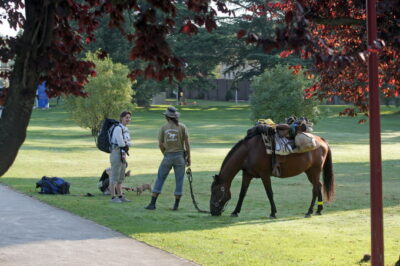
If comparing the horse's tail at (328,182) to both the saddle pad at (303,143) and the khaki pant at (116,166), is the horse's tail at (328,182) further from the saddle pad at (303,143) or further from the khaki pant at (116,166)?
the khaki pant at (116,166)

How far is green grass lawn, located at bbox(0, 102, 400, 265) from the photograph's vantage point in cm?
1108

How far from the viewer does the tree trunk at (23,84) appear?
22.7 feet

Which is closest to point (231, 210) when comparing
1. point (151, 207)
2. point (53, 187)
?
point (151, 207)

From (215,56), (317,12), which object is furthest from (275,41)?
(215,56)

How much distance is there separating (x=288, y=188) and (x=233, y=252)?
10.4m

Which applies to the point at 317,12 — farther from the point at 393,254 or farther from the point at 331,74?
the point at 393,254

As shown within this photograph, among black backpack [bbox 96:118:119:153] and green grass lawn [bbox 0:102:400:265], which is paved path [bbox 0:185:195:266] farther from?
black backpack [bbox 96:118:119:153]

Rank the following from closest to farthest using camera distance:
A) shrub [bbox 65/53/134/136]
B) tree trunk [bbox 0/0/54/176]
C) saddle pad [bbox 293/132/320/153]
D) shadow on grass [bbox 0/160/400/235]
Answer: tree trunk [bbox 0/0/54/176] → shadow on grass [bbox 0/160/400/235] → saddle pad [bbox 293/132/320/153] → shrub [bbox 65/53/134/136]

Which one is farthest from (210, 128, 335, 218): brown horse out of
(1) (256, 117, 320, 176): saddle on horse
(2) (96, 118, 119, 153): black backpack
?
(2) (96, 118, 119, 153): black backpack

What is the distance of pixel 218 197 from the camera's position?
14.7 metres

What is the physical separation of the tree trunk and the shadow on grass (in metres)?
5.51

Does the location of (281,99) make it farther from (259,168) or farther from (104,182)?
(259,168)

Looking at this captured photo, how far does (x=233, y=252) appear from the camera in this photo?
35.6 ft

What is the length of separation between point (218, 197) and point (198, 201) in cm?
321
